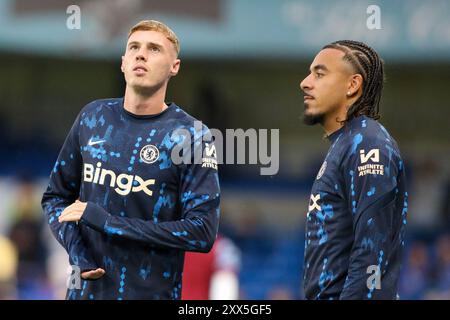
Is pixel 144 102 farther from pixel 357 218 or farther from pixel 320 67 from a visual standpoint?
pixel 357 218

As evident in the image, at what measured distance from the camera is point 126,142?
4844mm

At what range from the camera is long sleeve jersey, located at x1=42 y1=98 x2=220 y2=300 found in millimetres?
4668

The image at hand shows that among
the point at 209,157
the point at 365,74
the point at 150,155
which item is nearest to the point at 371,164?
the point at 365,74

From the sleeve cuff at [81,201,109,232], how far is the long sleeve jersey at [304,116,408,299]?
0.99 m

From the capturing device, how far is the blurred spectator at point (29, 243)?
11840mm

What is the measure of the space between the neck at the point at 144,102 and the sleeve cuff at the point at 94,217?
0.57 m

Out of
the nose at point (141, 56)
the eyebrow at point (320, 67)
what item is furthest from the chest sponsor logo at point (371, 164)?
the nose at point (141, 56)

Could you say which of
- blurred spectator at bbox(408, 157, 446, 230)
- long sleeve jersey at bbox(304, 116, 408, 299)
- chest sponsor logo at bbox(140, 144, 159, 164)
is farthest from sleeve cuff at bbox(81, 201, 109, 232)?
blurred spectator at bbox(408, 157, 446, 230)

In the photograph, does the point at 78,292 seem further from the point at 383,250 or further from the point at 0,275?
the point at 0,275

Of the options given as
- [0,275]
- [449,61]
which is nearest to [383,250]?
[0,275]

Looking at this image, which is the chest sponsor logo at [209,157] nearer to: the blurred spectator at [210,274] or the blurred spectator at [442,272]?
the blurred spectator at [210,274]

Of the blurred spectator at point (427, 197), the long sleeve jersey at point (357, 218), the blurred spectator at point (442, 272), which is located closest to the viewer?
the long sleeve jersey at point (357, 218)

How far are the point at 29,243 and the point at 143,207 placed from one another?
8.17 m

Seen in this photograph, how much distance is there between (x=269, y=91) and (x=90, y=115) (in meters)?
12.6
